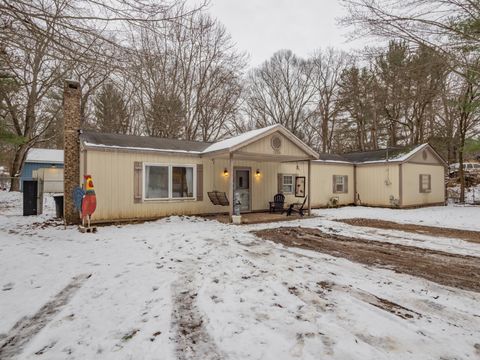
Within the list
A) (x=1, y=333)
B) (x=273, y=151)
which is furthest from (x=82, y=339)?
(x=273, y=151)

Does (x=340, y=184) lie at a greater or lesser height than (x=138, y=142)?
lesser

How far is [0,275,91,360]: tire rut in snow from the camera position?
8.15 ft

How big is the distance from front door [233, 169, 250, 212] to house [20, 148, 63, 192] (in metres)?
18.7

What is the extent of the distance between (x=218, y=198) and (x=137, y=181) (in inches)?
119

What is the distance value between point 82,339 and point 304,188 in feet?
38.4

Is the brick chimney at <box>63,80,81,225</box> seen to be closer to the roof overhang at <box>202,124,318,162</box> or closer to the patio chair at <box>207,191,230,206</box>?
the roof overhang at <box>202,124,318,162</box>

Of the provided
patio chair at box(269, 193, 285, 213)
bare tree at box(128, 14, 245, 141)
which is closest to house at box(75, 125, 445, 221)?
patio chair at box(269, 193, 285, 213)

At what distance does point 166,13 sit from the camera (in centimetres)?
375

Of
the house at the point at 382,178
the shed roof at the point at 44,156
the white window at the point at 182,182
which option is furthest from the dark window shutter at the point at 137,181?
the shed roof at the point at 44,156

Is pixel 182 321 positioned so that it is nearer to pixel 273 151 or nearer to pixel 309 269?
pixel 309 269

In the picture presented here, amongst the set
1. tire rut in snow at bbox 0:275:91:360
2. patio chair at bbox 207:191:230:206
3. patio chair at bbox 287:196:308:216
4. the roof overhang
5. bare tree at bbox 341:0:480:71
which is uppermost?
bare tree at bbox 341:0:480:71

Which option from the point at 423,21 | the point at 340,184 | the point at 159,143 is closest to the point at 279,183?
the point at 340,184

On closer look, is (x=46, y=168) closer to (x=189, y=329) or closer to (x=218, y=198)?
(x=218, y=198)

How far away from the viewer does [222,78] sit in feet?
66.6
